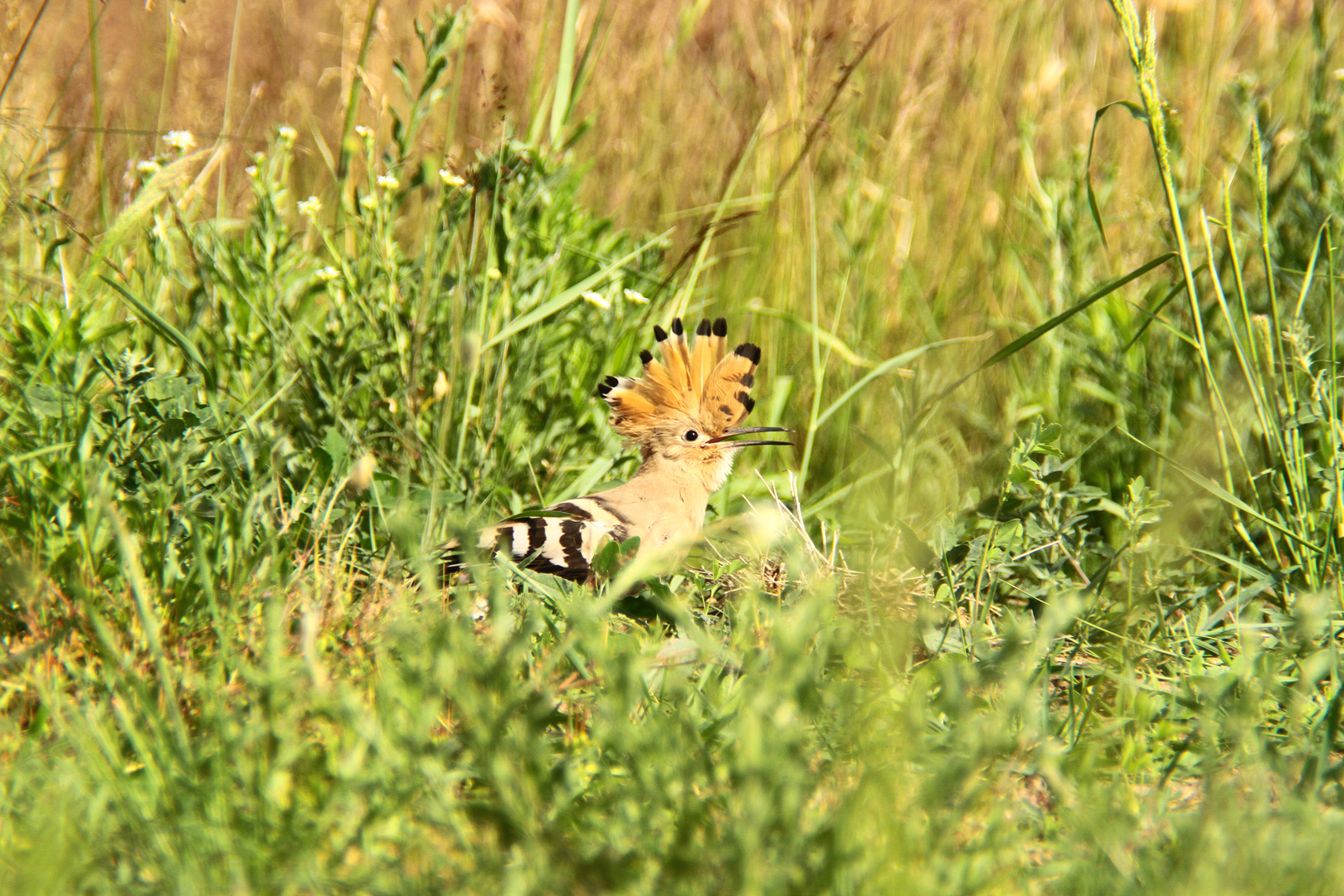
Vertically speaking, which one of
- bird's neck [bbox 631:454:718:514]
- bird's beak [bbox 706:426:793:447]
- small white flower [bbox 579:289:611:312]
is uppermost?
small white flower [bbox 579:289:611:312]

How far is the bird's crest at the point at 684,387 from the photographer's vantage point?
9.56 feet

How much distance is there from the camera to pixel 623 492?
2742 mm

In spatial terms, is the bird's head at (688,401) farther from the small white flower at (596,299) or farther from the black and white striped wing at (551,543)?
the black and white striped wing at (551,543)

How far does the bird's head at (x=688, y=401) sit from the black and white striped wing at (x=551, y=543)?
1.70 ft

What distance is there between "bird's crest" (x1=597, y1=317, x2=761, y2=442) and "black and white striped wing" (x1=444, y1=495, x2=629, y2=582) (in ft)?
1.74

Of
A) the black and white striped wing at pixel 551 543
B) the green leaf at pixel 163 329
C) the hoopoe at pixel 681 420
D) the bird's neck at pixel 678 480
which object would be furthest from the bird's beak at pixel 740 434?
the green leaf at pixel 163 329

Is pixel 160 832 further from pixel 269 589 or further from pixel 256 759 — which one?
pixel 269 589

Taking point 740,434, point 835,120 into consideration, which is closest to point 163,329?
point 740,434

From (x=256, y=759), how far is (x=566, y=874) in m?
0.46

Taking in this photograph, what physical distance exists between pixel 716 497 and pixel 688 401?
296 mm

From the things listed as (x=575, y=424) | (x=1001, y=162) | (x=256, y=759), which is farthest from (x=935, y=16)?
(x=256, y=759)

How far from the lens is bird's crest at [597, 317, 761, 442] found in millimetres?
2914

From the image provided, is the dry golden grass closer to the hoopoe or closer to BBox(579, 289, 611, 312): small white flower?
the hoopoe

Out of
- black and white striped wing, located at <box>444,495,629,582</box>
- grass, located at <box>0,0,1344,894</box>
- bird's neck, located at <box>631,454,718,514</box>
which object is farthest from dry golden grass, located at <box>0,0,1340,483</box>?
black and white striped wing, located at <box>444,495,629,582</box>
